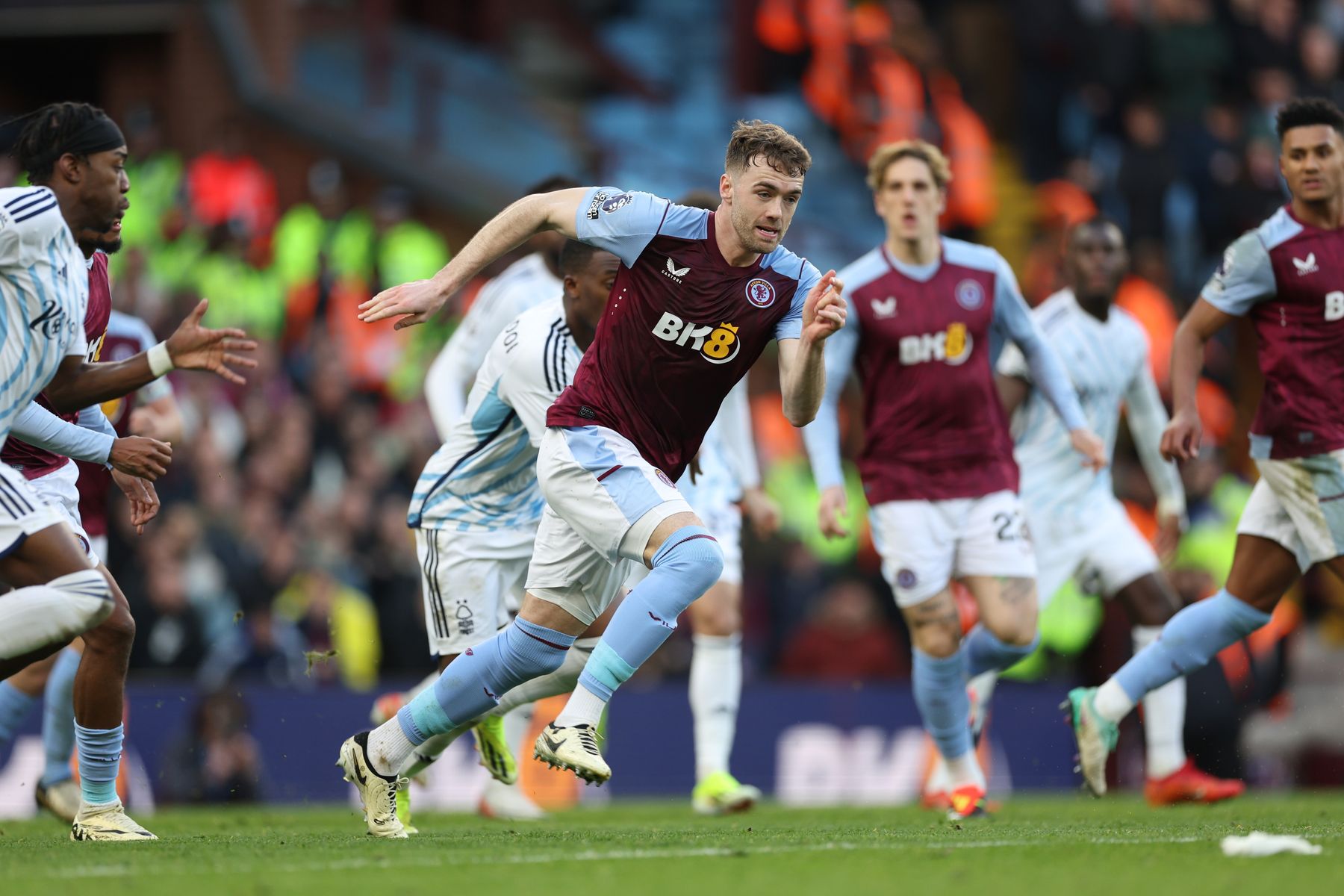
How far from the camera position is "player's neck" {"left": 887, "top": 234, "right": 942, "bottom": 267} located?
912 centimetres

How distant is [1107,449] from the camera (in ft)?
34.0

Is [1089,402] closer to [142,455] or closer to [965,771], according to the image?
[965,771]

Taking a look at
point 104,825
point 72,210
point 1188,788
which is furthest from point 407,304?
point 1188,788

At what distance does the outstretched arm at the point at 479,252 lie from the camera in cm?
645

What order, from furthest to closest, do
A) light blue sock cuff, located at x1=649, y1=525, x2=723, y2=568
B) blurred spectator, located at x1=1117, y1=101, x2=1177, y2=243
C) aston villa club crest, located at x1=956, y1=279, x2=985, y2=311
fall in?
blurred spectator, located at x1=1117, y1=101, x2=1177, y2=243
aston villa club crest, located at x1=956, y1=279, x2=985, y2=311
light blue sock cuff, located at x1=649, y1=525, x2=723, y2=568

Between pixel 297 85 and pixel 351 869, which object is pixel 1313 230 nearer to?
pixel 351 869

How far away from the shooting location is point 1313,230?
8117 millimetres

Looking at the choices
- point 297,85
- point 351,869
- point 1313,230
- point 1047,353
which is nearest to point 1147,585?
point 1047,353

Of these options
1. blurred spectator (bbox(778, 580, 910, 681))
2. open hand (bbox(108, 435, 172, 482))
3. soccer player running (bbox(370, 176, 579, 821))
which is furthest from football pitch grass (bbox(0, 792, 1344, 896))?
blurred spectator (bbox(778, 580, 910, 681))

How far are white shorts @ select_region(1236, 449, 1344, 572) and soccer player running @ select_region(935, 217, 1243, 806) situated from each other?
1739 mm

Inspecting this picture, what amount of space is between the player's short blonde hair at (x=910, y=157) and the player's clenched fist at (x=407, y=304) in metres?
3.40

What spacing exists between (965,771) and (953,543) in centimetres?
110

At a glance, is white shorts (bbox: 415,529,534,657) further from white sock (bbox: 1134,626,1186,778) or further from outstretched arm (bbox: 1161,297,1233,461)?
white sock (bbox: 1134,626,1186,778)

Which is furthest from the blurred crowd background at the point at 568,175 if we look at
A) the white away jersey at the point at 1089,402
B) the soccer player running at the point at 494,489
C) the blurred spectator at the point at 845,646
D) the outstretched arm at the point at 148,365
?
the outstretched arm at the point at 148,365
